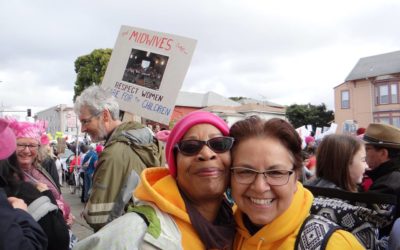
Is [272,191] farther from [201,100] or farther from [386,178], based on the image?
[201,100]

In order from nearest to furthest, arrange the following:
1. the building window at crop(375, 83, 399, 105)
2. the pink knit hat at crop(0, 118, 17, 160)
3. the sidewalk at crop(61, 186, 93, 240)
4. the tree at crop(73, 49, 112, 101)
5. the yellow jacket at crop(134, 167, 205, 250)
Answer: the yellow jacket at crop(134, 167, 205, 250) → the pink knit hat at crop(0, 118, 17, 160) → the sidewalk at crop(61, 186, 93, 240) → the tree at crop(73, 49, 112, 101) → the building window at crop(375, 83, 399, 105)

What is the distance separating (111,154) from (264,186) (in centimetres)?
179

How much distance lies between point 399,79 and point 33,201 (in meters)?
40.3

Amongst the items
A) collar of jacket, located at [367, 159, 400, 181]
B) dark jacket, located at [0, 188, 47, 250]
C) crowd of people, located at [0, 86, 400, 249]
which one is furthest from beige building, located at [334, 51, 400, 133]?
dark jacket, located at [0, 188, 47, 250]

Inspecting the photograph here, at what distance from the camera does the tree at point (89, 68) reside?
34.3 metres

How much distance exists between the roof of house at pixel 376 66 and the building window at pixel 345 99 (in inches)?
53.6

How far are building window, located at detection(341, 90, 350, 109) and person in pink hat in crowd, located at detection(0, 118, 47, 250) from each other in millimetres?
41794

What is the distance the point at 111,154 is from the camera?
312 cm

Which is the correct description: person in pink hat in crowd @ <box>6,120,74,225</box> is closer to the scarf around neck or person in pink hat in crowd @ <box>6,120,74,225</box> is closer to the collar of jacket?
the scarf around neck

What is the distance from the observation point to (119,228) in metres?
1.50

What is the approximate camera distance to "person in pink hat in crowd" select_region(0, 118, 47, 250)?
5.65 feet

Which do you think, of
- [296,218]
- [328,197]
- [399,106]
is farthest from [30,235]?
[399,106]

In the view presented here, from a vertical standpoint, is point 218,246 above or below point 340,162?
below

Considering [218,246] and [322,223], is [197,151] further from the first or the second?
[322,223]
